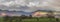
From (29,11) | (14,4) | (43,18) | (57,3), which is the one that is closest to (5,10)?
(14,4)

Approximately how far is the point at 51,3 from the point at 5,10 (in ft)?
1.22

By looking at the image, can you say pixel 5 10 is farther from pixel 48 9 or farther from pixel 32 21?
pixel 48 9

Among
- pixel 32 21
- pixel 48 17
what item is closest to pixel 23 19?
pixel 32 21

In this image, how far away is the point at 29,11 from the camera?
1.92 ft

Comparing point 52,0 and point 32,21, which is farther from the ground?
point 52,0

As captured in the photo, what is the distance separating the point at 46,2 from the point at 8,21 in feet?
1.13

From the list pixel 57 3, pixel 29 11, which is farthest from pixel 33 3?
pixel 57 3

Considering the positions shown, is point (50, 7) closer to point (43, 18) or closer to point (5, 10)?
point (43, 18)

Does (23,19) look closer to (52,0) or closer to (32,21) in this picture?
(32,21)

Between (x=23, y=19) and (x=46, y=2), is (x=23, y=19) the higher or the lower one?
the lower one

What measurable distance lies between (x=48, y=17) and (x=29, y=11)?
0.53 feet

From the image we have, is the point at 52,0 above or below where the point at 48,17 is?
above

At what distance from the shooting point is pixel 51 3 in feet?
1.94

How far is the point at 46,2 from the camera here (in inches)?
23.4
